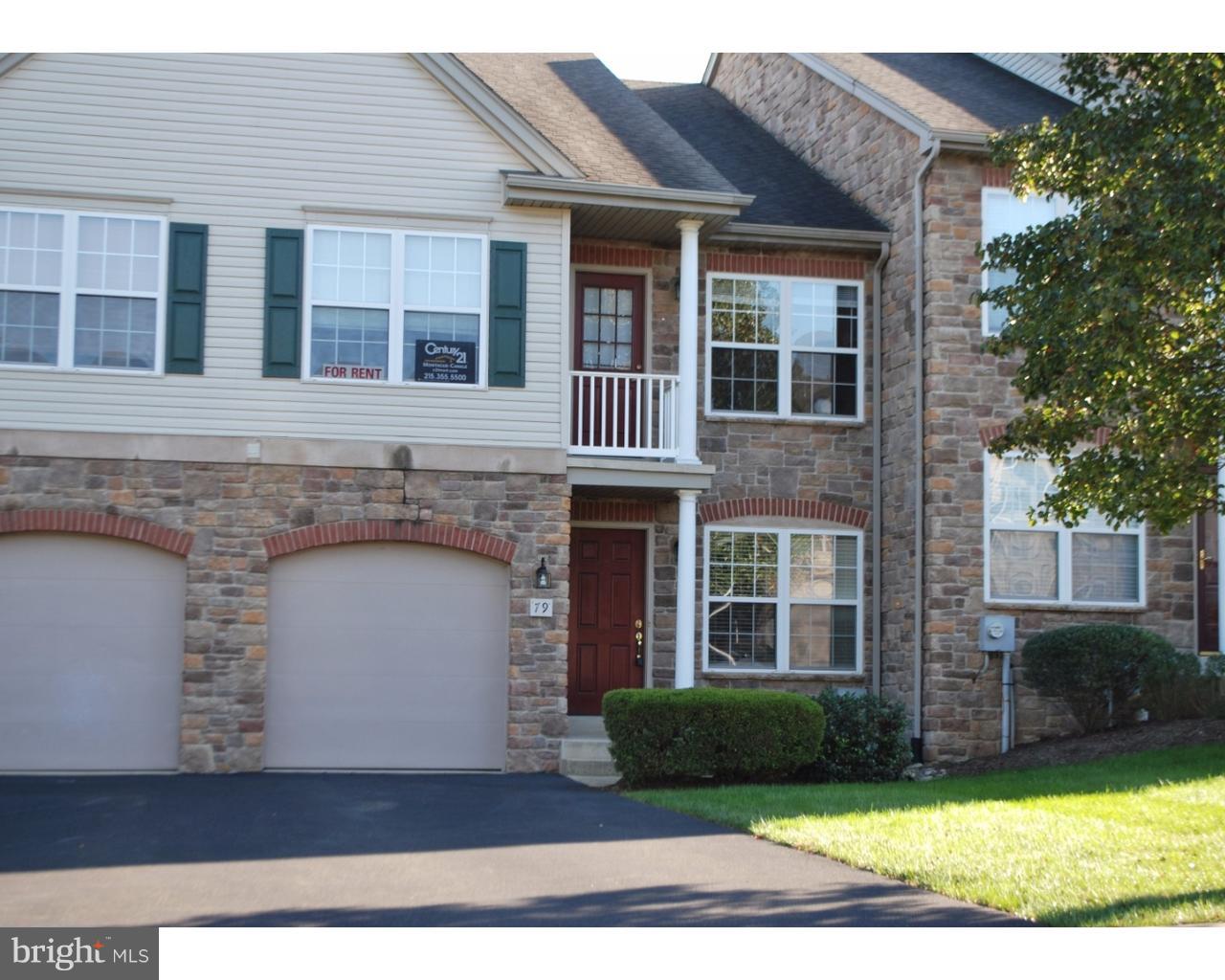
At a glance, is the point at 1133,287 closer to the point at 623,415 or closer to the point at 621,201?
the point at 621,201

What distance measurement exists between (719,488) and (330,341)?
15.4 ft

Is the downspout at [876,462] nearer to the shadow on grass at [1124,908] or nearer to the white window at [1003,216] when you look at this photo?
the white window at [1003,216]

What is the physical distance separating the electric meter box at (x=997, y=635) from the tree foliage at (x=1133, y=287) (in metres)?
4.43

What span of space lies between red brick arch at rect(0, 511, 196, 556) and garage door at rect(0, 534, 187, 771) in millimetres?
197

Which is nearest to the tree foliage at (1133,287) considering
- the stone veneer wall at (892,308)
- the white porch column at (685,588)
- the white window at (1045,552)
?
the white porch column at (685,588)

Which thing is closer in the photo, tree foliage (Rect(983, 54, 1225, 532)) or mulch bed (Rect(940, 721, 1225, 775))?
tree foliage (Rect(983, 54, 1225, 532))

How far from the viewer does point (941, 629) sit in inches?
601

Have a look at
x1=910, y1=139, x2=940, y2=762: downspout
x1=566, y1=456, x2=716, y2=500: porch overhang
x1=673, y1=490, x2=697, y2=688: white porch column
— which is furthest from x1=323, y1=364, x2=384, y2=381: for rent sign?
x1=910, y1=139, x2=940, y2=762: downspout

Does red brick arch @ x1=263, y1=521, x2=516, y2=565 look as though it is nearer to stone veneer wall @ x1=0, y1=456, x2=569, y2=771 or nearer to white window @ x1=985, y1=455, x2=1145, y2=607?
stone veneer wall @ x1=0, y1=456, x2=569, y2=771

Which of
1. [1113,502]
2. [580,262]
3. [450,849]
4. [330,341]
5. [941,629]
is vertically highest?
[580,262]

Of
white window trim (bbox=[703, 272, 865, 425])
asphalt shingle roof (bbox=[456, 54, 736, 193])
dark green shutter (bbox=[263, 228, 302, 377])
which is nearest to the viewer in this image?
dark green shutter (bbox=[263, 228, 302, 377])

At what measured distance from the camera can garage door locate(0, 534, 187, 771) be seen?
45.4 ft

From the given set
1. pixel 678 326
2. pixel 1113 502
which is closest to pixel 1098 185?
pixel 1113 502

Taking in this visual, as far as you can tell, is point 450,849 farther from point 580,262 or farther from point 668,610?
point 580,262
